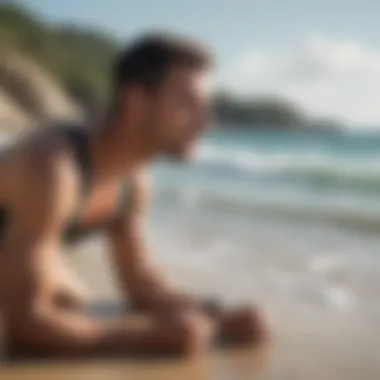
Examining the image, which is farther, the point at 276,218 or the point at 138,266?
the point at 276,218

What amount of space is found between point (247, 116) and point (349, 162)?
0.53 metres

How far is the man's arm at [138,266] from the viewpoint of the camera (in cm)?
117

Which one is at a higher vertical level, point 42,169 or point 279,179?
point 279,179

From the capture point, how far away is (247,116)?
174cm

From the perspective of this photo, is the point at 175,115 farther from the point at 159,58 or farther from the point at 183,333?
the point at 183,333

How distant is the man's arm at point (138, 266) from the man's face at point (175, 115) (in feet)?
0.31

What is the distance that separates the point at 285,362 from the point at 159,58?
1.35ft

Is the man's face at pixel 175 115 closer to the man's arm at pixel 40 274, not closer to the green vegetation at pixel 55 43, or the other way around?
the man's arm at pixel 40 274

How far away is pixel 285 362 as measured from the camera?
108 centimetres

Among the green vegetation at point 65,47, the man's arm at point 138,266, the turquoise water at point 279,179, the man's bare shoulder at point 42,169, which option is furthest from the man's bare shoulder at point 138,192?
the turquoise water at point 279,179

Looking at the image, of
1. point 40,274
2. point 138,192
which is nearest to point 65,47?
point 138,192

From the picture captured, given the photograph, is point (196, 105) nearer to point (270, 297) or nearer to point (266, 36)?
point (270, 297)

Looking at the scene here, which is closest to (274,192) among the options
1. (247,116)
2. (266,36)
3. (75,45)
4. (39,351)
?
(247,116)

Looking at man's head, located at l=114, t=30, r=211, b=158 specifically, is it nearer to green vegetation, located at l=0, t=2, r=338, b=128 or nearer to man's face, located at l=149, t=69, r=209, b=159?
man's face, located at l=149, t=69, r=209, b=159
